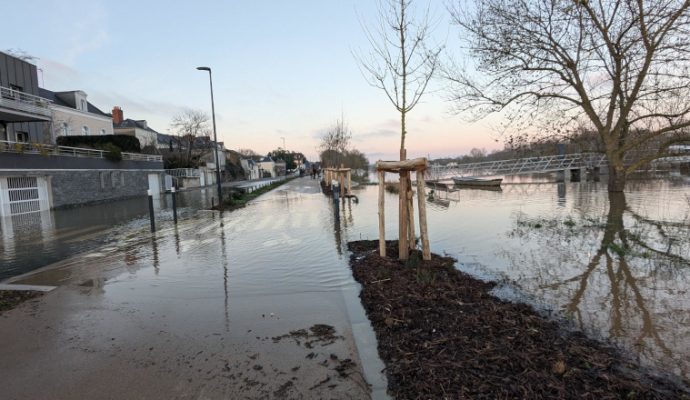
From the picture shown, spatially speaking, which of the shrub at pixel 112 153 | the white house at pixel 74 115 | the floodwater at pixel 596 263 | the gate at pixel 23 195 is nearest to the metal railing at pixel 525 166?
the floodwater at pixel 596 263

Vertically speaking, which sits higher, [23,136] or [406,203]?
[23,136]

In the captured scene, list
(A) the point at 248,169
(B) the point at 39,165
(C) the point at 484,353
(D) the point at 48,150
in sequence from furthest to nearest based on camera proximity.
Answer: (A) the point at 248,169, (D) the point at 48,150, (B) the point at 39,165, (C) the point at 484,353

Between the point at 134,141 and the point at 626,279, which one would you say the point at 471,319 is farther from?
the point at 134,141

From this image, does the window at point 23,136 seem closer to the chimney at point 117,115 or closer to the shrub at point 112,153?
the shrub at point 112,153

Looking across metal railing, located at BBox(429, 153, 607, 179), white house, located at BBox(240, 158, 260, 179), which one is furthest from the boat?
white house, located at BBox(240, 158, 260, 179)

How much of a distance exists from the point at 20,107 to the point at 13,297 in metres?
22.8

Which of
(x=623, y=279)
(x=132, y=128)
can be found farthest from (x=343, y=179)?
(x=132, y=128)

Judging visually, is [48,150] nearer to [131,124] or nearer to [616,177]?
[616,177]

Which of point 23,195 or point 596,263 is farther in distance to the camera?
point 23,195

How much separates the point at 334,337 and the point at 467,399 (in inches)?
62.7

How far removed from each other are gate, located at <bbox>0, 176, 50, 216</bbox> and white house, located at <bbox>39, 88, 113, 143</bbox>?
38.2 feet

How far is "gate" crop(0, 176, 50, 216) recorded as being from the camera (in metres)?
19.0

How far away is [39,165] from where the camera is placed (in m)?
20.8

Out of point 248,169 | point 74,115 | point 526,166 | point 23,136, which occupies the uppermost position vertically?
point 74,115
